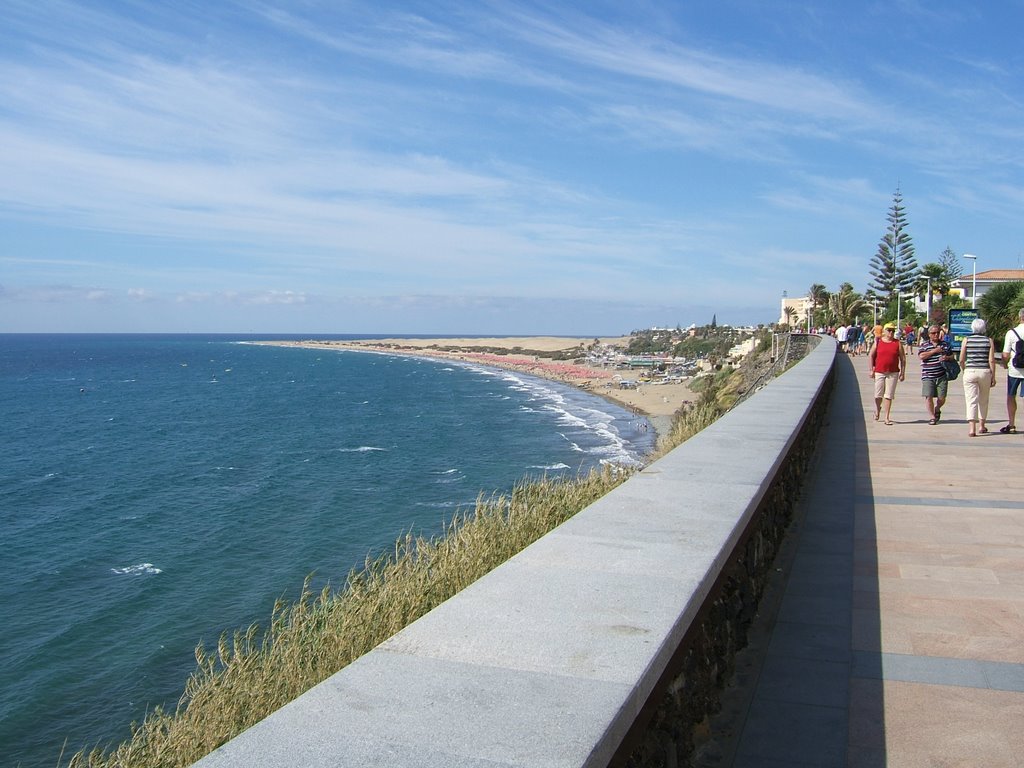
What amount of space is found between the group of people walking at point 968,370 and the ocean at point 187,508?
8241mm

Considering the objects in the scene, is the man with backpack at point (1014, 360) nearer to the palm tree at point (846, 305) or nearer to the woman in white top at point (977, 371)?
the woman in white top at point (977, 371)

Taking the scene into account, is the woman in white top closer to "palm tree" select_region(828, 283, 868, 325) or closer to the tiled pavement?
the tiled pavement

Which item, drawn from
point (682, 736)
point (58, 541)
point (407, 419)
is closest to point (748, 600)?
point (682, 736)

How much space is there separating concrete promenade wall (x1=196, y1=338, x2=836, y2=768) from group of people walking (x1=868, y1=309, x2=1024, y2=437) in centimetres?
737

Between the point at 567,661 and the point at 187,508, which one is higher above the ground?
the point at 567,661

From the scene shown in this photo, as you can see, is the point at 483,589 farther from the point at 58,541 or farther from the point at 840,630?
the point at 58,541

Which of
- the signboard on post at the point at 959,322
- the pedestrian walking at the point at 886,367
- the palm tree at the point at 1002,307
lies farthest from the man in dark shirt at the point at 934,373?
the palm tree at the point at 1002,307

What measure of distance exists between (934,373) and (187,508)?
2215 cm

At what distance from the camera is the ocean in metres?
14.3

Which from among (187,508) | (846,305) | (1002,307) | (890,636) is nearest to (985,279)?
(846,305)

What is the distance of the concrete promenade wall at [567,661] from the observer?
163cm

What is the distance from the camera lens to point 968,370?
32.7 ft

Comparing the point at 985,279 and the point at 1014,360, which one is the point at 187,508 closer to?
the point at 1014,360

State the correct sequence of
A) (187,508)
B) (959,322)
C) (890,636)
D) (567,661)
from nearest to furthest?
1. (567,661)
2. (890,636)
3. (959,322)
4. (187,508)
